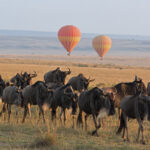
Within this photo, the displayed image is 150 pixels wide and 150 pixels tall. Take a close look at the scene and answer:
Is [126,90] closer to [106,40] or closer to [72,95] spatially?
[72,95]

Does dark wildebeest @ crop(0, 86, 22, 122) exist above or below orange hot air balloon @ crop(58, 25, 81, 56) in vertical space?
below

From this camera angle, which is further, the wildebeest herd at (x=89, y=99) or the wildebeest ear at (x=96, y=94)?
the wildebeest ear at (x=96, y=94)

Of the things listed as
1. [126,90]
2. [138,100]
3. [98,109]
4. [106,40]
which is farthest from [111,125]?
[106,40]

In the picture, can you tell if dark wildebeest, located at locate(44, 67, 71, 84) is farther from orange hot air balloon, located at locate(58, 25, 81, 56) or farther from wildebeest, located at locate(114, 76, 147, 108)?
orange hot air balloon, located at locate(58, 25, 81, 56)

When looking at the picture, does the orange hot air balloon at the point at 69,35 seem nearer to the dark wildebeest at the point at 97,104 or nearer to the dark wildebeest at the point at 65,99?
the dark wildebeest at the point at 65,99

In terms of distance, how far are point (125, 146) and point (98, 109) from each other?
85.3 inches

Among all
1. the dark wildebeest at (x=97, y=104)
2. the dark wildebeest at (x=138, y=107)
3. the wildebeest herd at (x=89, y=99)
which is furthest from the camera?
the dark wildebeest at (x=97, y=104)

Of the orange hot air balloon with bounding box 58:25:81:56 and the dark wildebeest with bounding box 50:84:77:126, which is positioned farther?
the orange hot air balloon with bounding box 58:25:81:56

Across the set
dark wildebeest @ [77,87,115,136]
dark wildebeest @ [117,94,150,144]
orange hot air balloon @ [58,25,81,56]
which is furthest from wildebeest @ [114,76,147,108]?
orange hot air balloon @ [58,25,81,56]

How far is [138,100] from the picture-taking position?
1219 cm

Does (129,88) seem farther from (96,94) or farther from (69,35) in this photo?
(69,35)

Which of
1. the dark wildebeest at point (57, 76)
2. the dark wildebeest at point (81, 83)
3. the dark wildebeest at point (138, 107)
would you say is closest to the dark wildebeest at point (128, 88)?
the dark wildebeest at point (138, 107)

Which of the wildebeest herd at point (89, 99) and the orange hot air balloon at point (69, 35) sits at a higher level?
the orange hot air balloon at point (69, 35)

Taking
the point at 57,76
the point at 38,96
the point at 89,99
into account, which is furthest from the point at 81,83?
the point at 89,99
